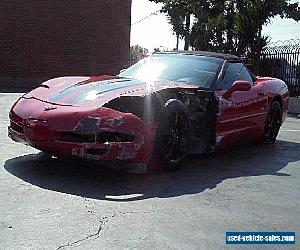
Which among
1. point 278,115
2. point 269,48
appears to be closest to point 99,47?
point 269,48

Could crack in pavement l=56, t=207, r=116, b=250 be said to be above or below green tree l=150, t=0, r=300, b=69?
below

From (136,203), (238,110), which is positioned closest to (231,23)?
(238,110)

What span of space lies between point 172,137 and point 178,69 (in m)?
1.26

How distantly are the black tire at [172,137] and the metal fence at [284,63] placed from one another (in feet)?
34.2

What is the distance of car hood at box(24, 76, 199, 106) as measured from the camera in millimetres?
4855

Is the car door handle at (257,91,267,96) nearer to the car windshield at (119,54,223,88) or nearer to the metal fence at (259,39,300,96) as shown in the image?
the car windshield at (119,54,223,88)

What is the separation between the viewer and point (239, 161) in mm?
6203

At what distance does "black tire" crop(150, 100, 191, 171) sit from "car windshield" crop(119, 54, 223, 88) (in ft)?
2.27

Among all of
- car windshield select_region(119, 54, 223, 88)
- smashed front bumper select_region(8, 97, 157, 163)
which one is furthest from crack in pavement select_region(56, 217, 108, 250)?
car windshield select_region(119, 54, 223, 88)

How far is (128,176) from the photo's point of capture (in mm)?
4926

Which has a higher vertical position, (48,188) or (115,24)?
(115,24)

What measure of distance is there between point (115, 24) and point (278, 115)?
50.7 ft

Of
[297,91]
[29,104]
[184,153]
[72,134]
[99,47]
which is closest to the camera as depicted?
[72,134]

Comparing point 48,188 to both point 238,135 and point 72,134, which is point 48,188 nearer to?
point 72,134
